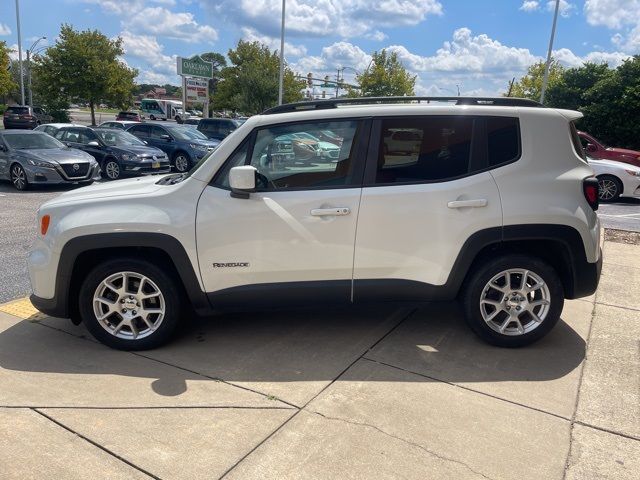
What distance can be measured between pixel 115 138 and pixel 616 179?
13.4 meters

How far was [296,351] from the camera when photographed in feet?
12.8

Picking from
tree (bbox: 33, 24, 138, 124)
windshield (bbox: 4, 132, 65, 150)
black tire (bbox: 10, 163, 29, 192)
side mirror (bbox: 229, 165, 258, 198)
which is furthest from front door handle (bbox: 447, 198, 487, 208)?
tree (bbox: 33, 24, 138, 124)

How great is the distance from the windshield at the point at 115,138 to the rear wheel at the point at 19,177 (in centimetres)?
312

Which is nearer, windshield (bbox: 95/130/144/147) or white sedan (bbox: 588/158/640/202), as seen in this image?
white sedan (bbox: 588/158/640/202)

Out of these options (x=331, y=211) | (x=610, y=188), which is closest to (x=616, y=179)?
(x=610, y=188)

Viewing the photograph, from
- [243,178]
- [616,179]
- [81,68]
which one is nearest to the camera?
[243,178]

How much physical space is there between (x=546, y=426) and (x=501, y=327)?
103 centimetres

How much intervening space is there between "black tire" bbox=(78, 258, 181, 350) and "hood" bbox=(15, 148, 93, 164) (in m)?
9.41

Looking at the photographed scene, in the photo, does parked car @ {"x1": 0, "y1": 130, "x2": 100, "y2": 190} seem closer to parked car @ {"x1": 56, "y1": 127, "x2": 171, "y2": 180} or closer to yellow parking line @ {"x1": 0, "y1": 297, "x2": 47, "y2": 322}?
parked car @ {"x1": 56, "y1": 127, "x2": 171, "y2": 180}

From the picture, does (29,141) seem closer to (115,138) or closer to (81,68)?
(115,138)

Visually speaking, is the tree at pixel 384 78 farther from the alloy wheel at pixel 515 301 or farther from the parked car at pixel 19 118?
the alloy wheel at pixel 515 301

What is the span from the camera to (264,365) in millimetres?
3689

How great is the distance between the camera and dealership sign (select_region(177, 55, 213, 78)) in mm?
35062

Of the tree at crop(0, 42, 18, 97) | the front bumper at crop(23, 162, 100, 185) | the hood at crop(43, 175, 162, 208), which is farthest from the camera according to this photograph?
the tree at crop(0, 42, 18, 97)
